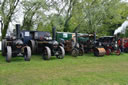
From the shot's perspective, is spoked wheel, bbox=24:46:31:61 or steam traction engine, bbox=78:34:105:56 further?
steam traction engine, bbox=78:34:105:56

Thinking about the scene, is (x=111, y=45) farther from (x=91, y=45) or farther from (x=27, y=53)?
(x=27, y=53)

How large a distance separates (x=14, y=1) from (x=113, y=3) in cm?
1088

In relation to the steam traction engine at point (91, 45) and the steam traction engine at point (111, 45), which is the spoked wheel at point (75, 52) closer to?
the steam traction engine at point (91, 45)

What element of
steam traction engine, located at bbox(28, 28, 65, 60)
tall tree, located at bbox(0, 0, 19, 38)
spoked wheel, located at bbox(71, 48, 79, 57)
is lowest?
spoked wheel, located at bbox(71, 48, 79, 57)

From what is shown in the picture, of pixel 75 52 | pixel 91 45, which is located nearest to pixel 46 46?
pixel 75 52

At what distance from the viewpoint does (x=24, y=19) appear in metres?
14.3

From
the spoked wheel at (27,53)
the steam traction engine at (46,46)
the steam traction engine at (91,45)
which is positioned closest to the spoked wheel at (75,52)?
the steam traction engine at (46,46)

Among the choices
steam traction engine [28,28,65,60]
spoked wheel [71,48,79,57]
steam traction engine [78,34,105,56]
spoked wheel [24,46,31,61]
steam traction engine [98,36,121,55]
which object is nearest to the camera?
spoked wheel [24,46,31,61]

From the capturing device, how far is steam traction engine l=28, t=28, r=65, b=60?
26.9 feet

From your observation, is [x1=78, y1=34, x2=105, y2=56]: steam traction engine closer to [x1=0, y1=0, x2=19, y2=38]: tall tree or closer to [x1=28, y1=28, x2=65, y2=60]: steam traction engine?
[x1=28, y1=28, x2=65, y2=60]: steam traction engine

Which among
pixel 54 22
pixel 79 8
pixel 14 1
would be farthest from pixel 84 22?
pixel 14 1

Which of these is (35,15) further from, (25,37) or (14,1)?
(25,37)

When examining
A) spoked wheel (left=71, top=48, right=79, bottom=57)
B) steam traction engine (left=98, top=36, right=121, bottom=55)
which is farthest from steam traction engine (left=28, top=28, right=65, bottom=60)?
steam traction engine (left=98, top=36, right=121, bottom=55)

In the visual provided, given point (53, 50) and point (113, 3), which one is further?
point (113, 3)
